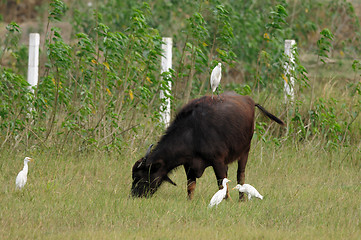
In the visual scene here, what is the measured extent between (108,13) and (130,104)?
6670mm

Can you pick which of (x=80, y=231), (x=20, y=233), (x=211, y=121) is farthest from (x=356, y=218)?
(x=20, y=233)

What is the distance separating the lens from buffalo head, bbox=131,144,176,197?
6.61 metres

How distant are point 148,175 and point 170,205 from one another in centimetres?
57

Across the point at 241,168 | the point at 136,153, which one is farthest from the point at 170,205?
the point at 136,153

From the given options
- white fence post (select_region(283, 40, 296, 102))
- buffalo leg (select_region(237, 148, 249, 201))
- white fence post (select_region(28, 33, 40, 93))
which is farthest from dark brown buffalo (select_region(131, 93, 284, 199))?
white fence post (select_region(28, 33, 40, 93))

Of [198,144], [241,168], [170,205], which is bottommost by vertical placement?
[170,205]

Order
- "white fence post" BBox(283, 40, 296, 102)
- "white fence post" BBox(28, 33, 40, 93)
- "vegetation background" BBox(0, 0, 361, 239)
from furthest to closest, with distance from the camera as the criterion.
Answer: "white fence post" BBox(28, 33, 40, 93) < "white fence post" BBox(283, 40, 296, 102) < "vegetation background" BBox(0, 0, 361, 239)

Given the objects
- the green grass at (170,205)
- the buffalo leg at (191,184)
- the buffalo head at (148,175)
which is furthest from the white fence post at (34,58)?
the buffalo leg at (191,184)

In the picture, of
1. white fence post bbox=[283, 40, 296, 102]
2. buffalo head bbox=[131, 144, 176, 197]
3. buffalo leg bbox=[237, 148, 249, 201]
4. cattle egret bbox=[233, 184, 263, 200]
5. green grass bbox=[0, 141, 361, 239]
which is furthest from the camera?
white fence post bbox=[283, 40, 296, 102]

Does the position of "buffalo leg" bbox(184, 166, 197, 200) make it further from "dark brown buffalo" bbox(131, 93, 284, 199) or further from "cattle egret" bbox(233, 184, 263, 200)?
"cattle egret" bbox(233, 184, 263, 200)

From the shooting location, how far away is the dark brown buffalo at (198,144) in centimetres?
647

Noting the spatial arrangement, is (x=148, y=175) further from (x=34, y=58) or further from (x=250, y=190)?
(x=34, y=58)

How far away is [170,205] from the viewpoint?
6.23 m

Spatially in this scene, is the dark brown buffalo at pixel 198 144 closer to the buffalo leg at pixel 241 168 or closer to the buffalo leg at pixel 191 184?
the buffalo leg at pixel 191 184
